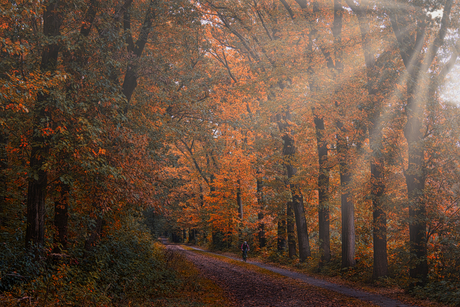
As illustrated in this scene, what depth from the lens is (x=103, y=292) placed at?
8.80 meters

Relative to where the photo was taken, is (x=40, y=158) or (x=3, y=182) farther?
(x=3, y=182)

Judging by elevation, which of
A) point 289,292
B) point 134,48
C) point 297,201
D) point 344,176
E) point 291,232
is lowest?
point 289,292

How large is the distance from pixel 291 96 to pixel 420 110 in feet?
23.2

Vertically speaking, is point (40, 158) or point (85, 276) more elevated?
point (40, 158)

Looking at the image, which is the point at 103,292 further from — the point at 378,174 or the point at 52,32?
the point at 378,174

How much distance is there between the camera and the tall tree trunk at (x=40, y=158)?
799 cm

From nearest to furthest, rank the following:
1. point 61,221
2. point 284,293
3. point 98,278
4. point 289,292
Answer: point 98,278 < point 61,221 < point 284,293 < point 289,292

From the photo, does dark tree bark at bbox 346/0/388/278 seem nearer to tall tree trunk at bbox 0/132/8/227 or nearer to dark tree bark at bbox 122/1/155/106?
dark tree bark at bbox 122/1/155/106

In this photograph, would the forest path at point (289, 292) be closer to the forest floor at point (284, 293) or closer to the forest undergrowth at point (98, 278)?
the forest floor at point (284, 293)

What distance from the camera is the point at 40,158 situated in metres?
8.03

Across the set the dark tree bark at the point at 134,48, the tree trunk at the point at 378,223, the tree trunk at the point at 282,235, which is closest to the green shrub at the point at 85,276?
the dark tree bark at the point at 134,48

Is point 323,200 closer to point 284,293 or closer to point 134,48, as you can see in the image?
point 284,293

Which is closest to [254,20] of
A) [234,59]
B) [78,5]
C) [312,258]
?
[234,59]

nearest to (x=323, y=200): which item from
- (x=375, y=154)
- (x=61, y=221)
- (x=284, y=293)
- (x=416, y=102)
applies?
(x=375, y=154)
